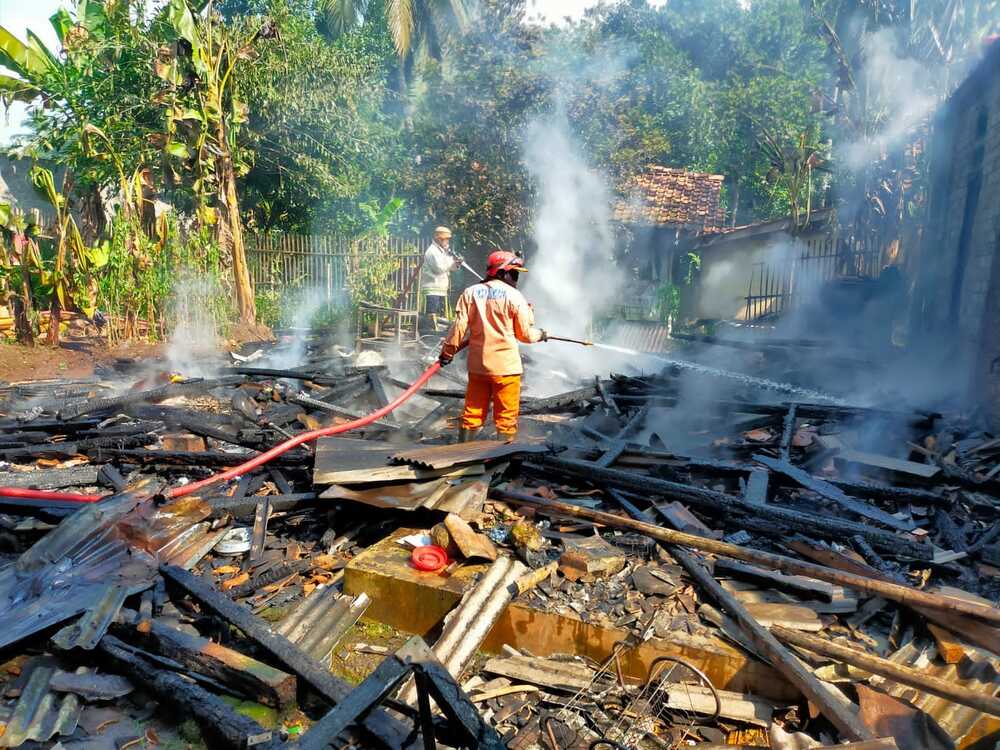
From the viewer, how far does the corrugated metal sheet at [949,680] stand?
10.0 ft

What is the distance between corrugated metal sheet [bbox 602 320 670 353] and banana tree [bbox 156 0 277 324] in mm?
10366

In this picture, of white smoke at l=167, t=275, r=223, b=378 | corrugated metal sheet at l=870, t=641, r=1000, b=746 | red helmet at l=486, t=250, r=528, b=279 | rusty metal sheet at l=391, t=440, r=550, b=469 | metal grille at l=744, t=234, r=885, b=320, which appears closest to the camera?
corrugated metal sheet at l=870, t=641, r=1000, b=746

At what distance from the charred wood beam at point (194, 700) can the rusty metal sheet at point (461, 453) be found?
7.27 ft

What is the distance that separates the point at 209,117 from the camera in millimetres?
13766

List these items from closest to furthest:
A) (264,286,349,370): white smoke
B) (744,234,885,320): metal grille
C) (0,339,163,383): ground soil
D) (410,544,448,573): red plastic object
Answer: (410,544,448,573): red plastic object
(0,339,163,383): ground soil
(264,286,349,370): white smoke
(744,234,885,320): metal grille

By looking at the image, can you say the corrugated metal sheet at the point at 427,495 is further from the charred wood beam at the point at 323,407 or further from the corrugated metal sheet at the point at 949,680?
the charred wood beam at the point at 323,407

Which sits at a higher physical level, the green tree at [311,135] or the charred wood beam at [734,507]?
the green tree at [311,135]

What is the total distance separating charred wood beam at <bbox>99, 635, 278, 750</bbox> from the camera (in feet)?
9.11

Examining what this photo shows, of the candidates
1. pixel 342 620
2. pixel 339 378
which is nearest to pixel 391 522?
pixel 342 620

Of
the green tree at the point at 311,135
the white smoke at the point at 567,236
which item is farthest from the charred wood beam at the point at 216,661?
the white smoke at the point at 567,236

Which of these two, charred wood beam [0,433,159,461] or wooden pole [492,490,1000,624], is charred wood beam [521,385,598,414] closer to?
wooden pole [492,490,1000,624]

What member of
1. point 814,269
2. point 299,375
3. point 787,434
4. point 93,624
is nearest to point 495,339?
point 787,434

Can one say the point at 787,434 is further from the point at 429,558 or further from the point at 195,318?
the point at 195,318

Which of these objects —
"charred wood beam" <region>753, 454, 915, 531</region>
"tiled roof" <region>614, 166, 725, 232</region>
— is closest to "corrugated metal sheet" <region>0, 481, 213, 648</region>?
"charred wood beam" <region>753, 454, 915, 531</region>
